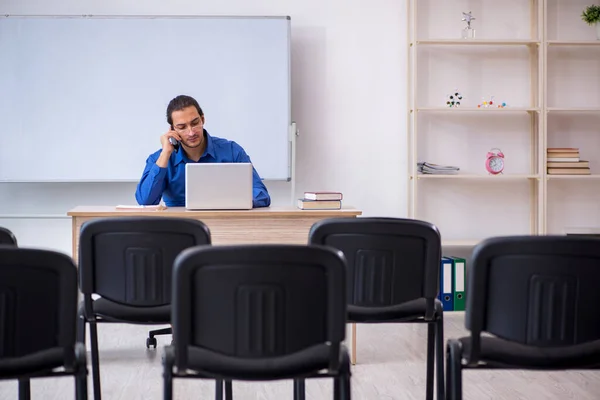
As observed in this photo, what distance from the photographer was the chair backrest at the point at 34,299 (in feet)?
5.79

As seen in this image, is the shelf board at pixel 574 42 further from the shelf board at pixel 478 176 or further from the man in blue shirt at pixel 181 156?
the man in blue shirt at pixel 181 156

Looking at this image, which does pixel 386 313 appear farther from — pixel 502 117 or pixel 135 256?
pixel 502 117

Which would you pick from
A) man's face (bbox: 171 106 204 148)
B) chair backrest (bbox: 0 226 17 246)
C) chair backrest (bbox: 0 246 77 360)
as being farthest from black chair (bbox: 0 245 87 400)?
man's face (bbox: 171 106 204 148)

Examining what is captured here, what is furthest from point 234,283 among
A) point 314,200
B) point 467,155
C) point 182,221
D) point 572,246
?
point 467,155

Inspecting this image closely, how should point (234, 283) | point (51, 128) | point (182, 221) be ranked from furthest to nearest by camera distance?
point (51, 128), point (182, 221), point (234, 283)

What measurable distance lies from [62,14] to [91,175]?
1.18 m

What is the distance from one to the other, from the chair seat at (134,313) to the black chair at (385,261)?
0.60m

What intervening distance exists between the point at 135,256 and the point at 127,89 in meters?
2.98

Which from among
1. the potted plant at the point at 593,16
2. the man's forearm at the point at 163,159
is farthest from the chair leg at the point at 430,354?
the potted plant at the point at 593,16

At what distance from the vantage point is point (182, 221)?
2355 millimetres

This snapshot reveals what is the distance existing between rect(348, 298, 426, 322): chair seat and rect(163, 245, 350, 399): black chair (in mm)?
735

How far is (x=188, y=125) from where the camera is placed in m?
4.05

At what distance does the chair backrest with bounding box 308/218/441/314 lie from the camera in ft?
7.95

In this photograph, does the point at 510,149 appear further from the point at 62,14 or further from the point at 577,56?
the point at 62,14
